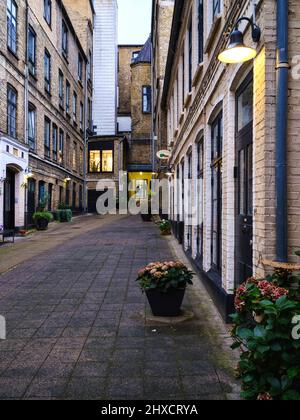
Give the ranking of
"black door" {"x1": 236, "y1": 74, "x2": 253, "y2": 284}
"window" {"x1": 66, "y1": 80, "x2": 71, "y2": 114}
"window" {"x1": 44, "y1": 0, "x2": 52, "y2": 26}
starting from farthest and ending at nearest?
"window" {"x1": 66, "y1": 80, "x2": 71, "y2": 114}, "window" {"x1": 44, "y1": 0, "x2": 52, "y2": 26}, "black door" {"x1": 236, "y1": 74, "x2": 253, "y2": 284}

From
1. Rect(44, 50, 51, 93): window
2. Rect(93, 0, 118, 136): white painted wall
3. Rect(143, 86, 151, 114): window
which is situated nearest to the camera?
Rect(44, 50, 51, 93): window

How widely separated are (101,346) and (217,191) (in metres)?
3.62

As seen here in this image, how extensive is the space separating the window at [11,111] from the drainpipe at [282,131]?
47.2 feet

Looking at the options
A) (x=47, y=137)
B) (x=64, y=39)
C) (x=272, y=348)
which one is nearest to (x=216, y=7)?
(x=272, y=348)

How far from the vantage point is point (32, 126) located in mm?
19719

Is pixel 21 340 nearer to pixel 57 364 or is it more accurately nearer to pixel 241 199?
pixel 57 364

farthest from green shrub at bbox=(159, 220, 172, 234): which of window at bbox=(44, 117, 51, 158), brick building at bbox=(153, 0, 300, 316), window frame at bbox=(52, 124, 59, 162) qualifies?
window frame at bbox=(52, 124, 59, 162)

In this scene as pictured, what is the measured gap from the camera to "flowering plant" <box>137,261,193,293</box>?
5230 millimetres

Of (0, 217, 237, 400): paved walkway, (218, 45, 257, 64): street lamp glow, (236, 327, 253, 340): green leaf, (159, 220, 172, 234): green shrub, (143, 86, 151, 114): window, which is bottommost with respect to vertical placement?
(0, 217, 237, 400): paved walkway

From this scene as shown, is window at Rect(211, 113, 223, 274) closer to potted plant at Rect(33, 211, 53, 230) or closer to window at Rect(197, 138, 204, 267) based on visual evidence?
window at Rect(197, 138, 204, 267)

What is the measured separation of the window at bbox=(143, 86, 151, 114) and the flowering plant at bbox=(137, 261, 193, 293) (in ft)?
122

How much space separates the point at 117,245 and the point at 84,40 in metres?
27.0

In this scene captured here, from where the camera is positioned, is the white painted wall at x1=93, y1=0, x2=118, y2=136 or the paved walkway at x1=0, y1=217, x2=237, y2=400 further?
the white painted wall at x1=93, y1=0, x2=118, y2=136
